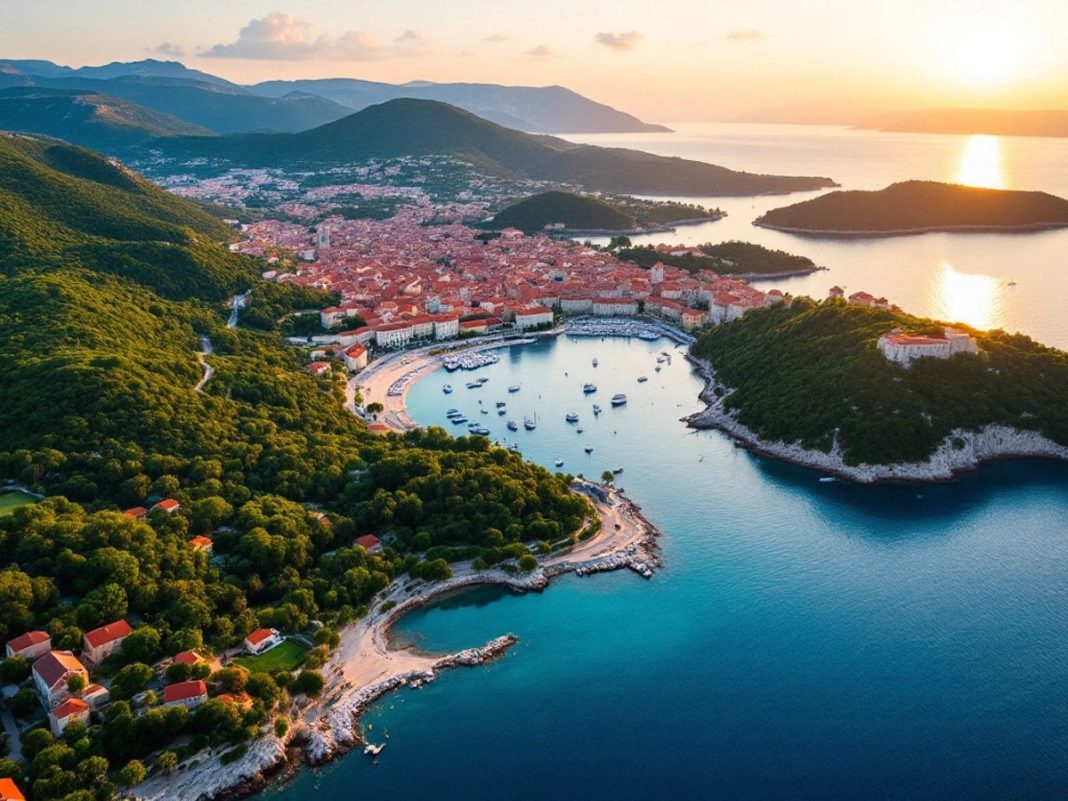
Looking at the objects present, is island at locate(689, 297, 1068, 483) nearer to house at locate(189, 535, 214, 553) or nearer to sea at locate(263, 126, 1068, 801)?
sea at locate(263, 126, 1068, 801)

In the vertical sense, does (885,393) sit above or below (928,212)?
below

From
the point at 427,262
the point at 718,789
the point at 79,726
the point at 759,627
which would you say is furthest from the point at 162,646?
the point at 427,262

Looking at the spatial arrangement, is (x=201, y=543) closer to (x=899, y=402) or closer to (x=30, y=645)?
(x=30, y=645)

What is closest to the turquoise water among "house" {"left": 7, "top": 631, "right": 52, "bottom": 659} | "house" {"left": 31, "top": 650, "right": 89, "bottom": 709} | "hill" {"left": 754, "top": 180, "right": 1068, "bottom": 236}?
"house" {"left": 31, "top": 650, "right": 89, "bottom": 709}

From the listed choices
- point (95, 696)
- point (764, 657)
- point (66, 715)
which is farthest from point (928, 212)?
point (66, 715)

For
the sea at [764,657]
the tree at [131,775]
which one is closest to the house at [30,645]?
the tree at [131,775]

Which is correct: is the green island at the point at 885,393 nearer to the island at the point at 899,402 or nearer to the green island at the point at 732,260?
the island at the point at 899,402
